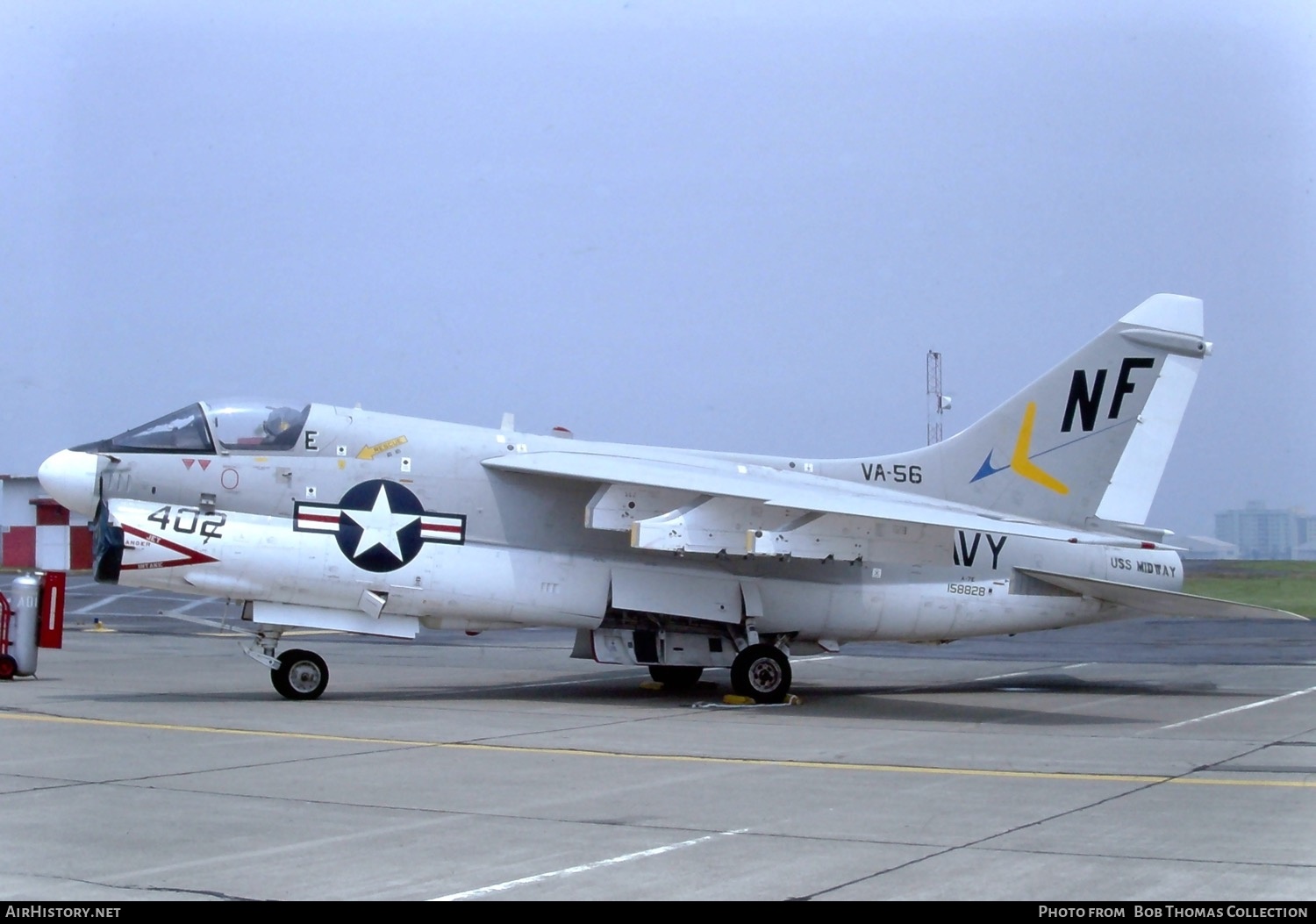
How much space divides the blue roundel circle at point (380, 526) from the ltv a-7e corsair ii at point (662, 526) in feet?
0.07

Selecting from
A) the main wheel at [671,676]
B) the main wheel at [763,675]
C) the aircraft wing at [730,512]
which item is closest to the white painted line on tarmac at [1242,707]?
the aircraft wing at [730,512]

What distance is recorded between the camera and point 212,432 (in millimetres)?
13648

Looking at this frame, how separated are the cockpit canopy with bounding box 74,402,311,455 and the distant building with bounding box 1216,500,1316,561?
473 inches

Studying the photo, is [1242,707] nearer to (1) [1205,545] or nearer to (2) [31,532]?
(1) [1205,545]

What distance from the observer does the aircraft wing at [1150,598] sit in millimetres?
13820

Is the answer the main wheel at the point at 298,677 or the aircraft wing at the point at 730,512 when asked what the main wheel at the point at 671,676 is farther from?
the main wheel at the point at 298,677

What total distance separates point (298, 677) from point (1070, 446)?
9.22m

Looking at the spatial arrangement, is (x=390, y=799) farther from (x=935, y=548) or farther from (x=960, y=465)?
(x=960, y=465)

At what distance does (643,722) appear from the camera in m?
12.5

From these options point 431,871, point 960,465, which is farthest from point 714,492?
point 431,871

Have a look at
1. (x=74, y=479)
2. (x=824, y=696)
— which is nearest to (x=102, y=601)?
(x=74, y=479)

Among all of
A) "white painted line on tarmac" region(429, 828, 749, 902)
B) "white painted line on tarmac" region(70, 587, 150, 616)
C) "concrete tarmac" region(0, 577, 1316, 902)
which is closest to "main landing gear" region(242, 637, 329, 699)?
"concrete tarmac" region(0, 577, 1316, 902)

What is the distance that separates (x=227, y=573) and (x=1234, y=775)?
951 cm

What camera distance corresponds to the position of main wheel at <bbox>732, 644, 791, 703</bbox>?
14.1 meters
